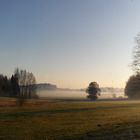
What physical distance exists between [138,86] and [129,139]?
24605mm

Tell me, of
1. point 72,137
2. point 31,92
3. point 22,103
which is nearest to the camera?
point 72,137

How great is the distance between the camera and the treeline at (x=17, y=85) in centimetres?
13562

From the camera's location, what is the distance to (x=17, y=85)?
451 ft

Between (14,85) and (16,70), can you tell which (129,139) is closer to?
(14,85)

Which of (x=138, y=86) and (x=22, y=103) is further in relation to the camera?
(x=22, y=103)

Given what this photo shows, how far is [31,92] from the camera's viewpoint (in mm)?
147375

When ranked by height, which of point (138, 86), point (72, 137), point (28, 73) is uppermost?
point (28, 73)

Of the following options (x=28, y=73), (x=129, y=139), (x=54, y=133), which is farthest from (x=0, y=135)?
(x=28, y=73)

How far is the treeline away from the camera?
135625mm

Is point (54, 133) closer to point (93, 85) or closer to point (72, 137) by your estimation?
point (72, 137)

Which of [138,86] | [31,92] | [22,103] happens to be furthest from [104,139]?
[31,92]

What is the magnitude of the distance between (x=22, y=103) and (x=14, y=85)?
3026 inches

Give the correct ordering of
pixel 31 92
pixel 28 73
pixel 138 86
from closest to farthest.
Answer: pixel 138 86, pixel 31 92, pixel 28 73

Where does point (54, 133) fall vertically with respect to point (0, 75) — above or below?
below
